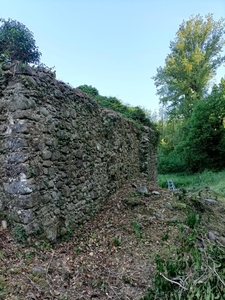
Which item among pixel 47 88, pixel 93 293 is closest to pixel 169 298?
pixel 93 293

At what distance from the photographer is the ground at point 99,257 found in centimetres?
249

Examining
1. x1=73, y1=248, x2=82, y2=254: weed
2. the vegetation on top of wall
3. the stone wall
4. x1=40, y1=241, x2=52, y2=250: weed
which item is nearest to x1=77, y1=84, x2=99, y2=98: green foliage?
the vegetation on top of wall

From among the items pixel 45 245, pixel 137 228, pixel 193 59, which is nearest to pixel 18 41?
pixel 45 245

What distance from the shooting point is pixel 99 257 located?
3.27m

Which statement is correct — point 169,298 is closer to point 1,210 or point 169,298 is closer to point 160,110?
point 1,210

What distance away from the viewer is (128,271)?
9.91 feet

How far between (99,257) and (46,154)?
164 cm

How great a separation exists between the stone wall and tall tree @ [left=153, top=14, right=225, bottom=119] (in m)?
15.7

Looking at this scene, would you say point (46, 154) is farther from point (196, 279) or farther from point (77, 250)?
point (196, 279)

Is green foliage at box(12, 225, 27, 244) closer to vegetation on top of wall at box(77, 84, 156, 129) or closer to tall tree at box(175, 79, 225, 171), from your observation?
vegetation on top of wall at box(77, 84, 156, 129)

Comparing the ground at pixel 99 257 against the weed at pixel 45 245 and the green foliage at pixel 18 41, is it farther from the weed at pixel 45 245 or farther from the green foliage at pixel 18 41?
the green foliage at pixel 18 41

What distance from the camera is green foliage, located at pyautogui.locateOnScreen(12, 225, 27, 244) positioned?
2.86 m

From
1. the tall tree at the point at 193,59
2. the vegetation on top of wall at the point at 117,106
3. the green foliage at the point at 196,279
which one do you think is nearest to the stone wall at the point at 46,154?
the green foliage at the point at 196,279

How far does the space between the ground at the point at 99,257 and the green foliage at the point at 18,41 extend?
3.35 meters
